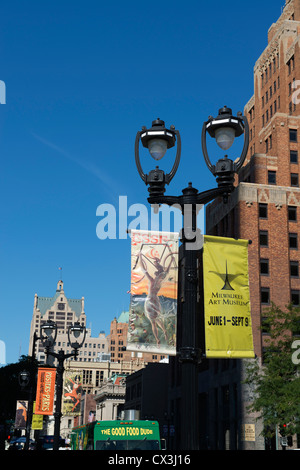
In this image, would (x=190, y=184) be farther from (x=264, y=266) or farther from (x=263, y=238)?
(x=263, y=238)

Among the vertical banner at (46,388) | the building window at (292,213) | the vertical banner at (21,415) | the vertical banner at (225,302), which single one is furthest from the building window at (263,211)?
the vertical banner at (225,302)

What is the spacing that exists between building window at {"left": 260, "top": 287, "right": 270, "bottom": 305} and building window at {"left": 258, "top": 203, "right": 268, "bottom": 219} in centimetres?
847

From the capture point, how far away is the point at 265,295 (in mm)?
66312

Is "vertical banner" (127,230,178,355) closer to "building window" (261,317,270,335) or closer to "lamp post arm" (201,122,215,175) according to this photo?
"lamp post arm" (201,122,215,175)

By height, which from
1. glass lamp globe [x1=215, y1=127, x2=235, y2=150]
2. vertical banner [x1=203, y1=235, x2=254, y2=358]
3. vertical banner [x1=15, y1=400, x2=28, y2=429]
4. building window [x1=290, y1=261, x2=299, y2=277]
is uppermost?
building window [x1=290, y1=261, x2=299, y2=277]

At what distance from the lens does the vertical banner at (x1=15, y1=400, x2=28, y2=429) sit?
185 feet

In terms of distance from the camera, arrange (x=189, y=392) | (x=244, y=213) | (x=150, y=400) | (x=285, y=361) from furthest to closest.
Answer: (x=150, y=400) < (x=244, y=213) < (x=285, y=361) < (x=189, y=392)

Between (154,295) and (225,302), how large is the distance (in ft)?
4.49

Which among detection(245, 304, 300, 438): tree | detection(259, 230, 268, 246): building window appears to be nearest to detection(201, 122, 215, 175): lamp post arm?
detection(245, 304, 300, 438): tree

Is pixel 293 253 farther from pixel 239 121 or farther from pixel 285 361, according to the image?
pixel 239 121

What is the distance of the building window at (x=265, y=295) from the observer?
66000 millimetres

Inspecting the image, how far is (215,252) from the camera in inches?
453
